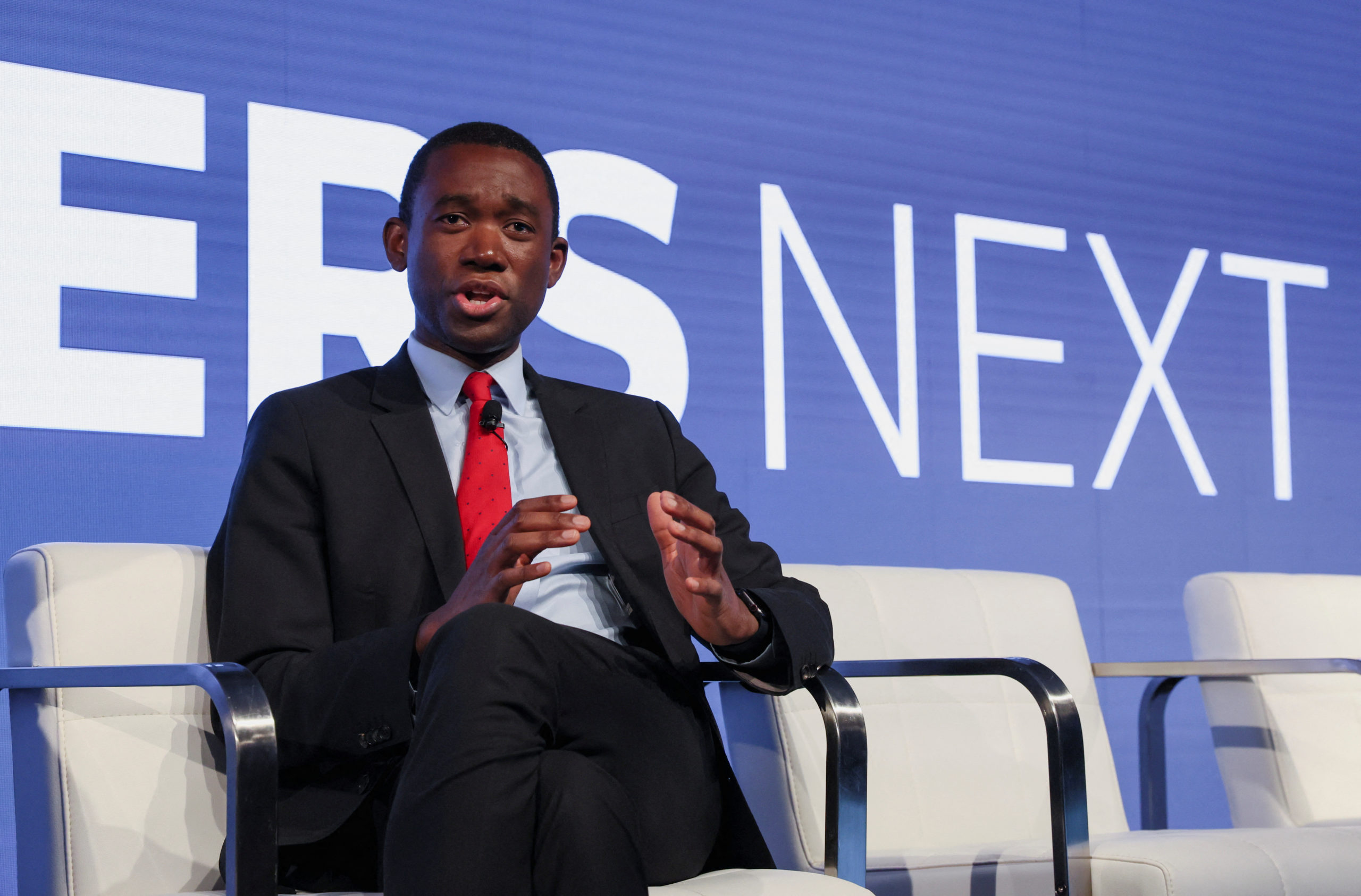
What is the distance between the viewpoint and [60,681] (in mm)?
1515

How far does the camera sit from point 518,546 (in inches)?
55.4

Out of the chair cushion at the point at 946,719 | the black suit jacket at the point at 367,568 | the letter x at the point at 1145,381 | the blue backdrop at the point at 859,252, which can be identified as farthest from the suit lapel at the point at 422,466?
the letter x at the point at 1145,381

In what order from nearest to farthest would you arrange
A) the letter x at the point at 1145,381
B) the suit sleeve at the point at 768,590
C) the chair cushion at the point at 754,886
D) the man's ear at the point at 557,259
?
1. the chair cushion at the point at 754,886
2. the suit sleeve at the point at 768,590
3. the man's ear at the point at 557,259
4. the letter x at the point at 1145,381

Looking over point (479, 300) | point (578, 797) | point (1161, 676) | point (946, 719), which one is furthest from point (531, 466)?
point (1161, 676)

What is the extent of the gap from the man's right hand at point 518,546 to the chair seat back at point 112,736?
1.44ft

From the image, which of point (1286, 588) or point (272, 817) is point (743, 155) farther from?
point (272, 817)

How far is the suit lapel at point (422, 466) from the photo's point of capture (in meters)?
1.65

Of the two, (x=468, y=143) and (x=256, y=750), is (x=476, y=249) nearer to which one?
(x=468, y=143)

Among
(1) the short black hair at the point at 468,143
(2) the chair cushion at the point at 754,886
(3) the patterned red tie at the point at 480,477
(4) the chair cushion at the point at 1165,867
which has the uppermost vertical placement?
(1) the short black hair at the point at 468,143

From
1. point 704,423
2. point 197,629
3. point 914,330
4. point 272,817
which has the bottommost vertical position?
point 272,817

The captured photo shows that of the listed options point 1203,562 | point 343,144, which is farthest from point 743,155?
point 1203,562

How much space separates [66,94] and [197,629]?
1194 mm

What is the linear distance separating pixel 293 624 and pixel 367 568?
0.11 m

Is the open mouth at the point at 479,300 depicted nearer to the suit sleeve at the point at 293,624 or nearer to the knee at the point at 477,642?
the suit sleeve at the point at 293,624
